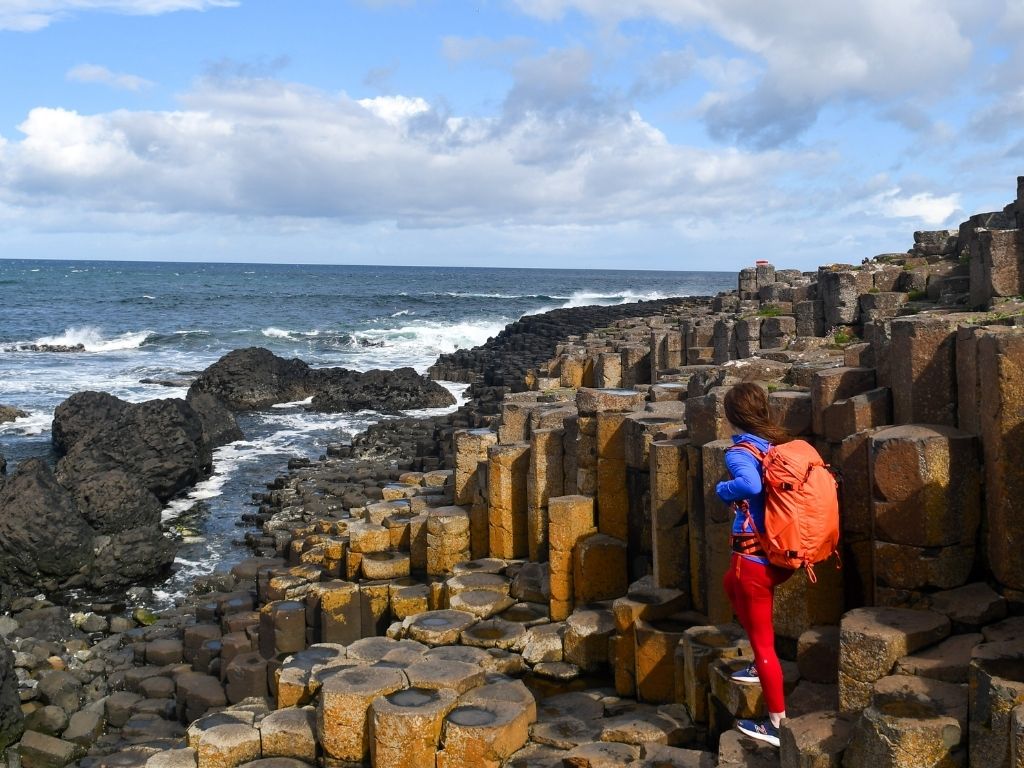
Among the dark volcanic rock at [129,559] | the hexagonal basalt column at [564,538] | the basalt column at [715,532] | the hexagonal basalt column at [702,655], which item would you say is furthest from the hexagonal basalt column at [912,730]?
the dark volcanic rock at [129,559]

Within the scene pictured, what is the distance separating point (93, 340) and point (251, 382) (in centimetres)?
2459

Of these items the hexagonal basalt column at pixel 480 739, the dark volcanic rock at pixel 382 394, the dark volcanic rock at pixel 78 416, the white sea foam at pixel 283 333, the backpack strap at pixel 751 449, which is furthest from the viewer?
the white sea foam at pixel 283 333

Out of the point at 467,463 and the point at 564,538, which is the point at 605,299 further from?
the point at 564,538

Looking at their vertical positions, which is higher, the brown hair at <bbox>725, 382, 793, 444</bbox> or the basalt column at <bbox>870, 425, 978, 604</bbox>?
the brown hair at <bbox>725, 382, 793, 444</bbox>

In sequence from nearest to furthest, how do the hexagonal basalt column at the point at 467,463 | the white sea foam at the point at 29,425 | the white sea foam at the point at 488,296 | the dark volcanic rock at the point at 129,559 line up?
the hexagonal basalt column at the point at 467,463 → the dark volcanic rock at the point at 129,559 → the white sea foam at the point at 29,425 → the white sea foam at the point at 488,296

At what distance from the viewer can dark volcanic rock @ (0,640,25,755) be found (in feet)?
34.0

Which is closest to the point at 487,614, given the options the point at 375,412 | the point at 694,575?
the point at 694,575

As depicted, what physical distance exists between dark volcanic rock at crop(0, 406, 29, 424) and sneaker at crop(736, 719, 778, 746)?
28.2 metres

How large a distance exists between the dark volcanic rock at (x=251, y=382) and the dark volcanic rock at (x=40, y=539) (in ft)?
54.4

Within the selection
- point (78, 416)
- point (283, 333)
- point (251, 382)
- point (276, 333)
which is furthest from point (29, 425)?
point (283, 333)

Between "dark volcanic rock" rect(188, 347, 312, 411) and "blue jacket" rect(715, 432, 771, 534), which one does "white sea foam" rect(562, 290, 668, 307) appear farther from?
"blue jacket" rect(715, 432, 771, 534)

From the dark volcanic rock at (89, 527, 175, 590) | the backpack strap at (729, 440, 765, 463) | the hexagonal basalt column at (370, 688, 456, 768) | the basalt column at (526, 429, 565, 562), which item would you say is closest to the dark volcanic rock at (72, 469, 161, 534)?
the dark volcanic rock at (89, 527, 175, 590)

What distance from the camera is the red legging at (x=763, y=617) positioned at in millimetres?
5906

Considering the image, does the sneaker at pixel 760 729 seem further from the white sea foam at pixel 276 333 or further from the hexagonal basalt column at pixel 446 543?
the white sea foam at pixel 276 333
